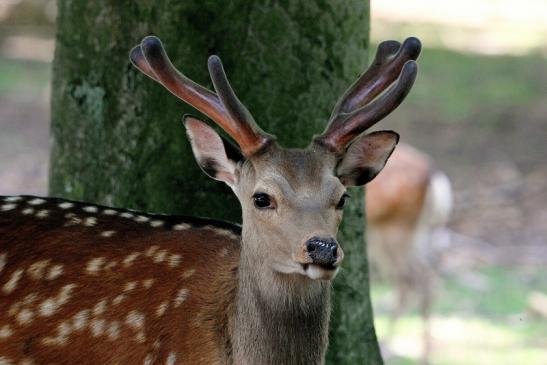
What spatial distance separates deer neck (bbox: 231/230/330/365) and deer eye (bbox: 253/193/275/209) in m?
0.18

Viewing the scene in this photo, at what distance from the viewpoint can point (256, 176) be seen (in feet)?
12.8

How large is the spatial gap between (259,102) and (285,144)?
197 millimetres

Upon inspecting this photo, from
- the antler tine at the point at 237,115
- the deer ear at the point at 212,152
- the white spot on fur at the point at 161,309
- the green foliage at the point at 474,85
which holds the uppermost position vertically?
the green foliage at the point at 474,85

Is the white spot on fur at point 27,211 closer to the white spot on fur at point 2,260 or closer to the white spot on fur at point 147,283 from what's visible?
the white spot on fur at point 2,260

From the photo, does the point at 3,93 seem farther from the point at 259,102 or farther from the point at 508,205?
the point at 259,102

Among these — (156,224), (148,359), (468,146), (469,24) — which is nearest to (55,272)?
(156,224)

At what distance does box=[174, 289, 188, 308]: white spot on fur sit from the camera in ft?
13.6

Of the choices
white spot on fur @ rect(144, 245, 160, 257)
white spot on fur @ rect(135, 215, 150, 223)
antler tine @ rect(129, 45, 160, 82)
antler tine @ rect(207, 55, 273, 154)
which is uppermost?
antler tine @ rect(129, 45, 160, 82)

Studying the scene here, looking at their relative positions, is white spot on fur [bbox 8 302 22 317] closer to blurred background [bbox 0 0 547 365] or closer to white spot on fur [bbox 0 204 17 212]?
white spot on fur [bbox 0 204 17 212]

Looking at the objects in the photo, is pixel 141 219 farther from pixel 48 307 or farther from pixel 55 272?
pixel 48 307

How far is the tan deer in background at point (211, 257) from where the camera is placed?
3.84 metres

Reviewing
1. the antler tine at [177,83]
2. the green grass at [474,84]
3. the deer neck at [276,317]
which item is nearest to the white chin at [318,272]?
the deer neck at [276,317]

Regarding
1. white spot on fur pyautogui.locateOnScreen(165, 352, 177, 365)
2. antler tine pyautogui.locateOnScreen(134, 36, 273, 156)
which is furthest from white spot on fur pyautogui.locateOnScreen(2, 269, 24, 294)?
antler tine pyautogui.locateOnScreen(134, 36, 273, 156)

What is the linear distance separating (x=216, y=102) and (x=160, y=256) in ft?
2.11
